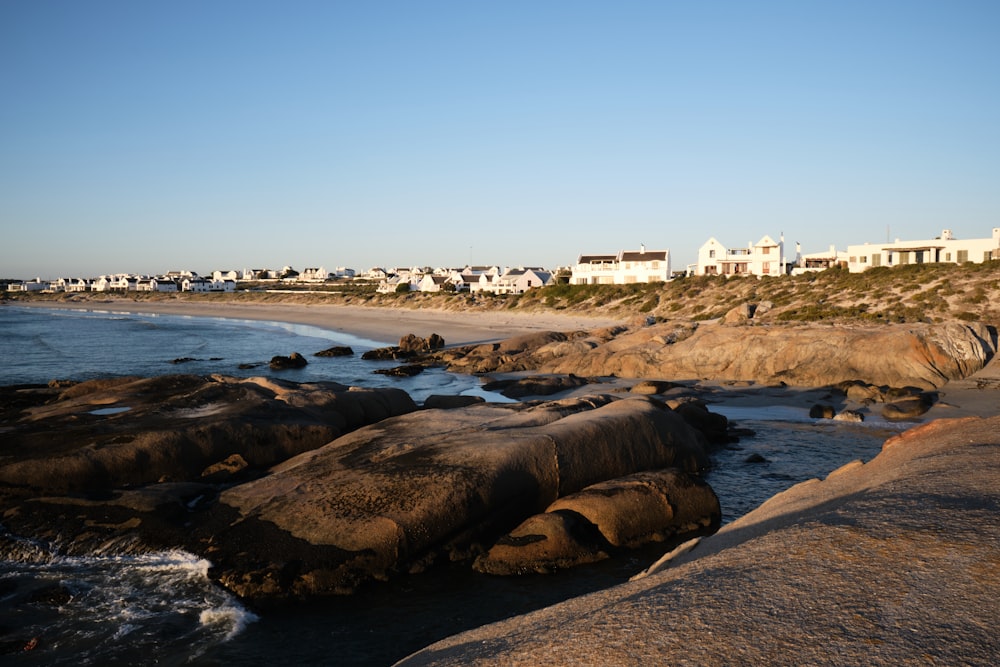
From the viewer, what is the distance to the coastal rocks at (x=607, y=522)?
13234 millimetres

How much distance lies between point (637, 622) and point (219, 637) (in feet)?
24.1

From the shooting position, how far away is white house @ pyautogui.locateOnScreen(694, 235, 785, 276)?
8788 cm

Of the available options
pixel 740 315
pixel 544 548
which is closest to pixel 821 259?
pixel 740 315

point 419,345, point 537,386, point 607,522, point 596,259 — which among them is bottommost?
point 607,522

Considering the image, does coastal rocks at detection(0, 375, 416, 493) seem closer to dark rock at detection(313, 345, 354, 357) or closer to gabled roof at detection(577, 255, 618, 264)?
dark rock at detection(313, 345, 354, 357)

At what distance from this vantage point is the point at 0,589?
12.1 metres

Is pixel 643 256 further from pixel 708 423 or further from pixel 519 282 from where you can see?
pixel 708 423

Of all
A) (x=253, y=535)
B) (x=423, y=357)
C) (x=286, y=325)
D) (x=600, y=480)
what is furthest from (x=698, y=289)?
(x=253, y=535)

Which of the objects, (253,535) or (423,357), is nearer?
(253,535)

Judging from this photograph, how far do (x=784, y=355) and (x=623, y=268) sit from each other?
67259 millimetres

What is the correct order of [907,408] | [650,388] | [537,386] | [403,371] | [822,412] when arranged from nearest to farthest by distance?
1. [907,408]
2. [822,412]
3. [650,388]
4. [537,386]
5. [403,371]

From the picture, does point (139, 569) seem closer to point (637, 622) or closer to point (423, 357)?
point (637, 622)

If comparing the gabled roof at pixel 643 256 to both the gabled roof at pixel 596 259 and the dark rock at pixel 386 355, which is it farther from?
the dark rock at pixel 386 355

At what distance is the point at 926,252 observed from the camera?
74.0m
